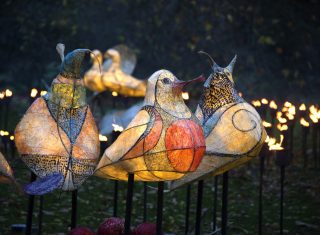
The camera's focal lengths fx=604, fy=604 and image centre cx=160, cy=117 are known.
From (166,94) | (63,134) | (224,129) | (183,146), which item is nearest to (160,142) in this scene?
(183,146)

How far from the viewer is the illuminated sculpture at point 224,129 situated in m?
4.21

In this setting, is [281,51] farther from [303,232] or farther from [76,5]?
[303,232]

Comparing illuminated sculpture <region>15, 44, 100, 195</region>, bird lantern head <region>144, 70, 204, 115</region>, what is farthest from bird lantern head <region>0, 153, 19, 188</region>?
bird lantern head <region>144, 70, 204, 115</region>

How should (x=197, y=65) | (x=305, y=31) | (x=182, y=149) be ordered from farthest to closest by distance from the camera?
(x=197, y=65)
(x=305, y=31)
(x=182, y=149)

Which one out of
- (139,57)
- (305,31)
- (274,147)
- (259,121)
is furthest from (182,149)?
(139,57)

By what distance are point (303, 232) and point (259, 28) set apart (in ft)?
29.5

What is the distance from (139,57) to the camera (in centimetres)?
1620

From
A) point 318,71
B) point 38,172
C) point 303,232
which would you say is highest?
point 318,71

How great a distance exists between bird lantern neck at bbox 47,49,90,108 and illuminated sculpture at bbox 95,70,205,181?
2.00 feet

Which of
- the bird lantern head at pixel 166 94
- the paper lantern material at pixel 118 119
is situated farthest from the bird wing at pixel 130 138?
the paper lantern material at pixel 118 119

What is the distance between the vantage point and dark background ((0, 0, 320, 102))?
14.6 m

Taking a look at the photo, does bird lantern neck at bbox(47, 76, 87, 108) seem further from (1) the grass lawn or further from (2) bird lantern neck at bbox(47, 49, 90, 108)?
(1) the grass lawn

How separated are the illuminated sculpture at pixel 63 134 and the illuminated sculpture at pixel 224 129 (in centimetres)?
71

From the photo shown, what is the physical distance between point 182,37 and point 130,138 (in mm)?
11808
